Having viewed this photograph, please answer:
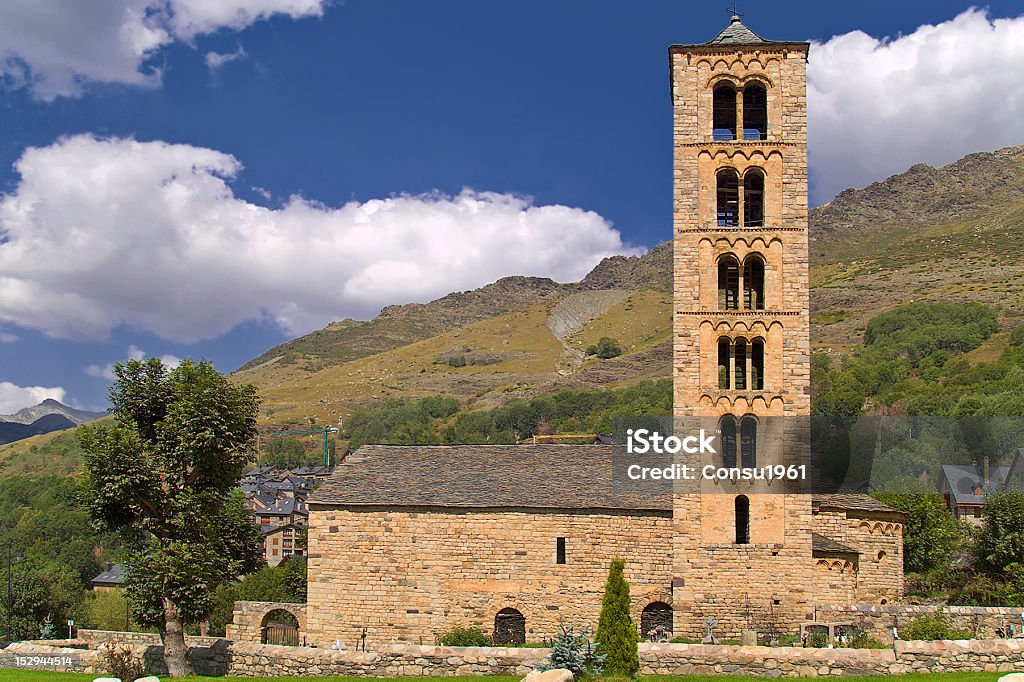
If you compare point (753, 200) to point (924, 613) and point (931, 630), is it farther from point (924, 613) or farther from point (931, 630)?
point (931, 630)

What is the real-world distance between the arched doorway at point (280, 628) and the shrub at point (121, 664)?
5974 millimetres

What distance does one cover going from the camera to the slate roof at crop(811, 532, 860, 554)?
25.2 m

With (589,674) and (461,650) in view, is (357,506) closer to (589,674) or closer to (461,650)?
(461,650)

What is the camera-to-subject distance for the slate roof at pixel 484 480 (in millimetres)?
26516

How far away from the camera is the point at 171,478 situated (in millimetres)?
23281

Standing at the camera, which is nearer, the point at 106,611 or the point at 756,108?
the point at 756,108

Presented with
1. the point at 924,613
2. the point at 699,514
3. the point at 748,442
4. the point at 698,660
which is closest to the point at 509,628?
the point at 699,514

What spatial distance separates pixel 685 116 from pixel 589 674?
16678 mm

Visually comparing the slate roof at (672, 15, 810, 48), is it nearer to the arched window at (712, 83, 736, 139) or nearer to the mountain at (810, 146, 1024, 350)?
the arched window at (712, 83, 736, 139)

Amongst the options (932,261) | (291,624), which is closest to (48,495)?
(291,624)

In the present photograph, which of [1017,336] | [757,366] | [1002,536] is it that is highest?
[1017,336]

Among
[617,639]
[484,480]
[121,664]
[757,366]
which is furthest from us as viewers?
[484,480]

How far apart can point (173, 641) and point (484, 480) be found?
33.7ft

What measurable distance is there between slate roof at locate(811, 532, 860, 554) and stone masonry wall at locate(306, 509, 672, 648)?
166 inches
